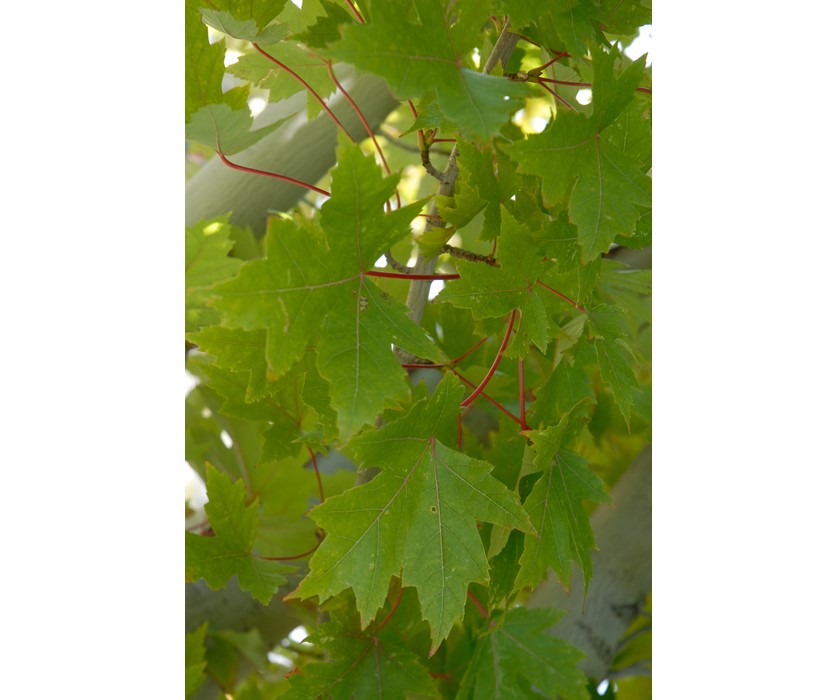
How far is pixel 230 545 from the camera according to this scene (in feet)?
1.55

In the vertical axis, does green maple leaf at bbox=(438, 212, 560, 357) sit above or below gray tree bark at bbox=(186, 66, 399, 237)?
below

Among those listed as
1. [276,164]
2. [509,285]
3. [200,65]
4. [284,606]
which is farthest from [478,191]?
[284,606]

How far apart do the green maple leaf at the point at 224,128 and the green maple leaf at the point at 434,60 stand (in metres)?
0.11

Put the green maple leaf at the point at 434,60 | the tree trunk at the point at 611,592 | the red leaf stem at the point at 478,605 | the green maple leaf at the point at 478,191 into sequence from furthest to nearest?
1. the tree trunk at the point at 611,592
2. the red leaf stem at the point at 478,605
3. the green maple leaf at the point at 478,191
4. the green maple leaf at the point at 434,60

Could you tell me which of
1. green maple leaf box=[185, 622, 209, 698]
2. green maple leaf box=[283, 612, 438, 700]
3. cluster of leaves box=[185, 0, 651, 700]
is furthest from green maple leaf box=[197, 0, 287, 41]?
green maple leaf box=[185, 622, 209, 698]

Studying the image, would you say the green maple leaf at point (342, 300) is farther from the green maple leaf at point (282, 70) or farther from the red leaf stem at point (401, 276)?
the green maple leaf at point (282, 70)

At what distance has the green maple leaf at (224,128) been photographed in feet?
1.30

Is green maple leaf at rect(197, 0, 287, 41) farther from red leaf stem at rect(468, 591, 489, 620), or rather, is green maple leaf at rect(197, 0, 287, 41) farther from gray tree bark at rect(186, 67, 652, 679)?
red leaf stem at rect(468, 591, 489, 620)

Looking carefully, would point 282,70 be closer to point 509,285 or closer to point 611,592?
point 509,285

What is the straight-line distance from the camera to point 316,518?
37cm

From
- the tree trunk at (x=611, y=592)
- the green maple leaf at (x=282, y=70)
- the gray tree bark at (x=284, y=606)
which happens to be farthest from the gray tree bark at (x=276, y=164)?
the tree trunk at (x=611, y=592)

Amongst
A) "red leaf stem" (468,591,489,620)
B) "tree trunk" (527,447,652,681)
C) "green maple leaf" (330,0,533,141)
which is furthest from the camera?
"tree trunk" (527,447,652,681)

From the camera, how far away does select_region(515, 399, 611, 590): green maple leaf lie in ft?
1.28

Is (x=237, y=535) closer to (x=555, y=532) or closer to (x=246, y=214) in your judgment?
(x=555, y=532)
